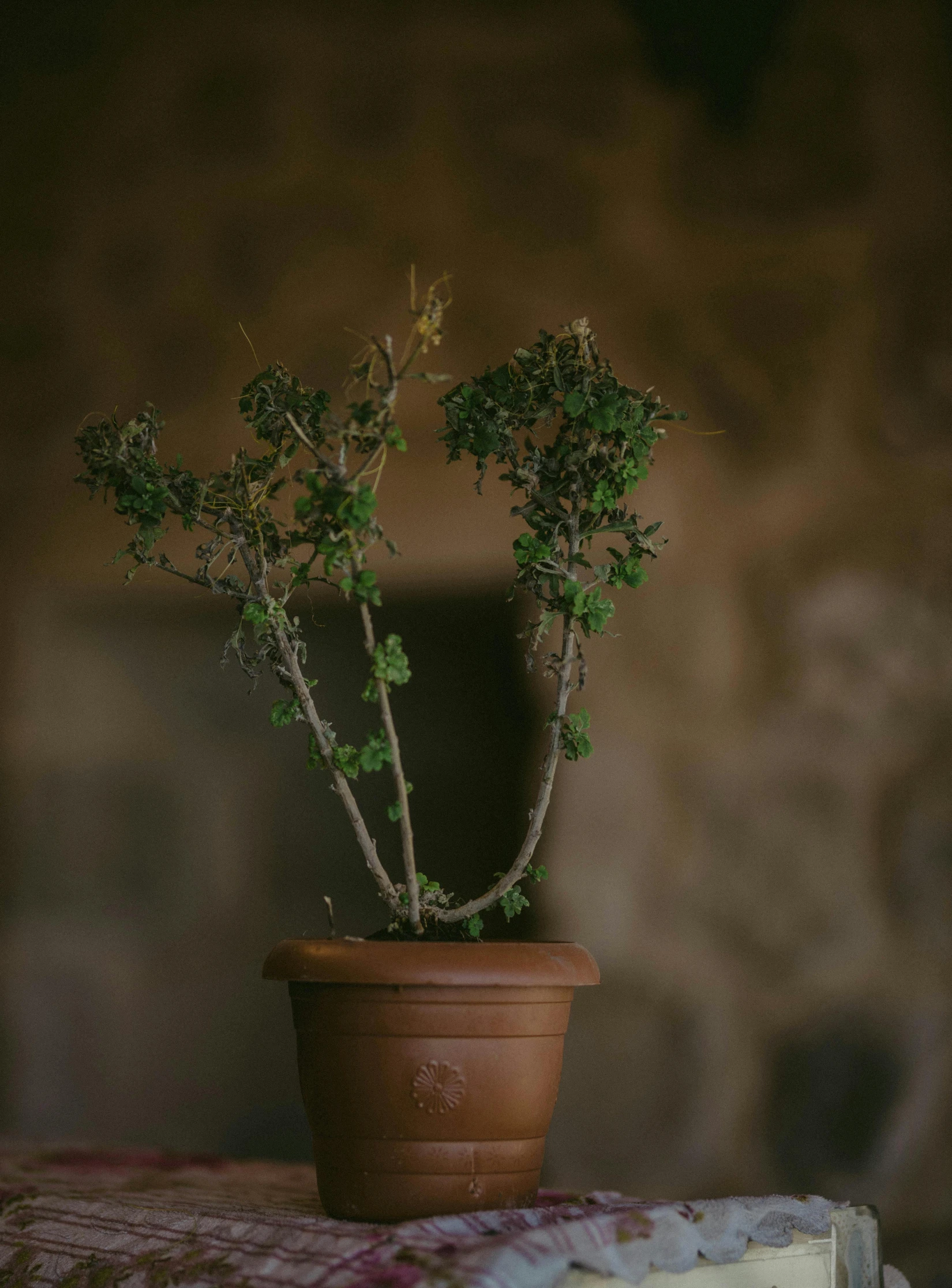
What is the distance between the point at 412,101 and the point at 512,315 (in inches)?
17.6

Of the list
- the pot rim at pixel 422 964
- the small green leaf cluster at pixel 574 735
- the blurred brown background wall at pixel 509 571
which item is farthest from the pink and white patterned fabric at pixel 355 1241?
the blurred brown background wall at pixel 509 571

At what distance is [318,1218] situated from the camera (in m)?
1.05

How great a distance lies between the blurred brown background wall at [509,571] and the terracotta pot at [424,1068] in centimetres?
76

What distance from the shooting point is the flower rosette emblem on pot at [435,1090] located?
1014mm

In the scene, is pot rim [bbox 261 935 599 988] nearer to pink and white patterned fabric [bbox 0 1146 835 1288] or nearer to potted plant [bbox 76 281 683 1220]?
potted plant [bbox 76 281 683 1220]

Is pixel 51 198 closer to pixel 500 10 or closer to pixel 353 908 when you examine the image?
pixel 500 10

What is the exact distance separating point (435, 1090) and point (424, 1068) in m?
0.02

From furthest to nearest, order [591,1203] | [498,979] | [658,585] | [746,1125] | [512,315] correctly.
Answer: [512,315] < [658,585] < [746,1125] < [591,1203] < [498,979]

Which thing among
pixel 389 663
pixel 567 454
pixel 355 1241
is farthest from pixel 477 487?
pixel 355 1241

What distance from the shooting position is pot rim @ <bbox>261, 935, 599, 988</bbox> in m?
1.01

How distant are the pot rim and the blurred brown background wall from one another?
0.75 meters

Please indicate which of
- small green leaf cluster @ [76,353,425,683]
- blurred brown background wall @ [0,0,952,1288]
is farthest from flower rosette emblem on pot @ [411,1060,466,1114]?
blurred brown background wall @ [0,0,952,1288]

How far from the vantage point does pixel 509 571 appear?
1936mm

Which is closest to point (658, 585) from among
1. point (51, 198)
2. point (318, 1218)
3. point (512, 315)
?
point (512, 315)
